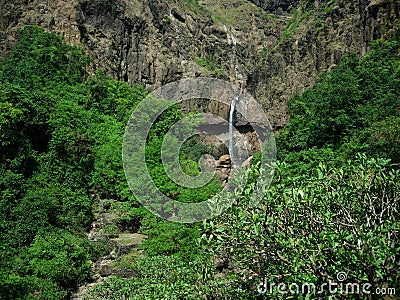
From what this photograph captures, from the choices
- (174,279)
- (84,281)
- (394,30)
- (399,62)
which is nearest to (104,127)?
(84,281)

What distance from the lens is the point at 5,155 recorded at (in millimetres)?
21641

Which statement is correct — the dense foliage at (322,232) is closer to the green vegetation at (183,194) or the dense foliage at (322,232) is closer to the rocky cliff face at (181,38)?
the green vegetation at (183,194)

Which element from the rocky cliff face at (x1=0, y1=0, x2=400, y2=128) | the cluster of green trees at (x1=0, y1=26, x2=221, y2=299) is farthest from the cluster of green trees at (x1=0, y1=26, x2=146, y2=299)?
the rocky cliff face at (x1=0, y1=0, x2=400, y2=128)

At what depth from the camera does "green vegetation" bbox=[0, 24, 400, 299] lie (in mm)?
5977

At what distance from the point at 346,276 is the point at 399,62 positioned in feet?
99.2

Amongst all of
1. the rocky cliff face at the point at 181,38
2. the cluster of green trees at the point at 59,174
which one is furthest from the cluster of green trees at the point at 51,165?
the rocky cliff face at the point at 181,38

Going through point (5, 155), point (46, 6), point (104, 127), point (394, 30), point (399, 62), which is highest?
point (46, 6)

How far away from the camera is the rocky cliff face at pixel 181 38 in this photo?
43719 millimetres

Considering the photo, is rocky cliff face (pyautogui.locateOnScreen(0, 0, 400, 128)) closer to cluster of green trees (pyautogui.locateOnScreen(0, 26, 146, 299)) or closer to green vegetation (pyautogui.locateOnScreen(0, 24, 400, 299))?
green vegetation (pyautogui.locateOnScreen(0, 24, 400, 299))

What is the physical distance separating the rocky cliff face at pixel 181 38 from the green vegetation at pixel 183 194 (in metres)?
5.84

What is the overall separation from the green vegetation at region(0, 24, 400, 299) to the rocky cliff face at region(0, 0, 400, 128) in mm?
5837

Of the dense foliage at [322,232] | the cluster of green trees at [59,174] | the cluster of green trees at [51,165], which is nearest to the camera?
the dense foliage at [322,232]

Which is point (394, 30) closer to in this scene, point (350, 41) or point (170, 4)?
point (350, 41)

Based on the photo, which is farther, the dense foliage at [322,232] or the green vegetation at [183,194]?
the green vegetation at [183,194]
